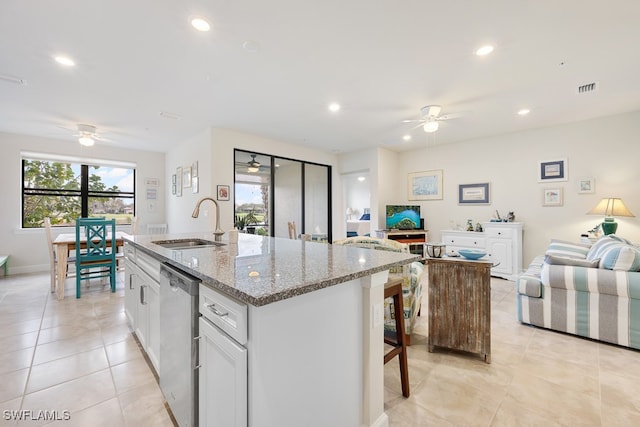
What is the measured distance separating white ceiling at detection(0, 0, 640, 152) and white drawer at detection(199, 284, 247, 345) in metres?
1.99

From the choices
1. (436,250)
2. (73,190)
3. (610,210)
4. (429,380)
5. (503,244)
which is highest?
(73,190)

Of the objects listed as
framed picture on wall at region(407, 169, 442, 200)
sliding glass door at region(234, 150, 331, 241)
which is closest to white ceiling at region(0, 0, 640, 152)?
sliding glass door at region(234, 150, 331, 241)

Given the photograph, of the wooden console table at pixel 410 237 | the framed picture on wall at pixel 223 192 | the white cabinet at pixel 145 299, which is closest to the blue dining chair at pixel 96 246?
the framed picture on wall at pixel 223 192

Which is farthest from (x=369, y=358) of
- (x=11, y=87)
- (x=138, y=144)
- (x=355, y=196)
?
(x=355, y=196)

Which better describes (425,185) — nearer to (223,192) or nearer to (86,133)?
(223,192)

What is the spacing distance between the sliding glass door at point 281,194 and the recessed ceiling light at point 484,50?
4.01 meters

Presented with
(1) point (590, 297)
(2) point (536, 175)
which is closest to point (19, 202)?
(1) point (590, 297)

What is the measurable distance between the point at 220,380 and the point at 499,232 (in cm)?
519

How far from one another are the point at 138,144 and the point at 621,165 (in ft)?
28.3

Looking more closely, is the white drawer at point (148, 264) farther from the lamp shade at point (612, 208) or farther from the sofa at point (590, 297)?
the lamp shade at point (612, 208)

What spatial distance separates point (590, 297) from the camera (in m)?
2.52

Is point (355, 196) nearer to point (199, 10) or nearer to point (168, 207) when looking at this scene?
point (168, 207)

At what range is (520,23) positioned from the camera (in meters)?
2.16

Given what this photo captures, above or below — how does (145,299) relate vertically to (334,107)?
below
